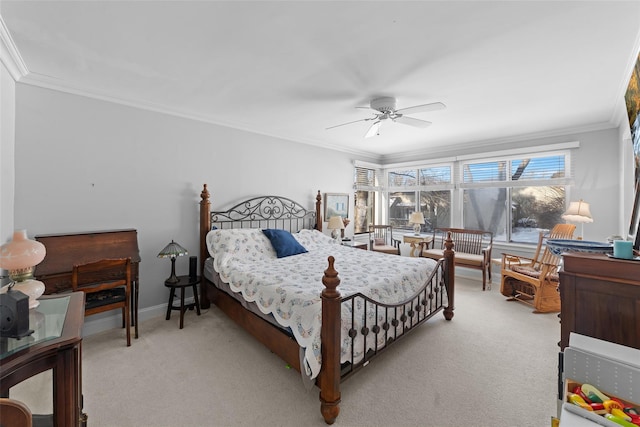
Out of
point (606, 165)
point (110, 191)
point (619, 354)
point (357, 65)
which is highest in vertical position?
point (357, 65)

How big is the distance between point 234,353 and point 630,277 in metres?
2.85


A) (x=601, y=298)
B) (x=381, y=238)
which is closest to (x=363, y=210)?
(x=381, y=238)

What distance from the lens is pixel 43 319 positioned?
1257mm

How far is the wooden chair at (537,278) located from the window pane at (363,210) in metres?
2.82

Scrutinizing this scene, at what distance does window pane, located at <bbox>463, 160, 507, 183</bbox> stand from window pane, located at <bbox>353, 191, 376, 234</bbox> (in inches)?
79.9

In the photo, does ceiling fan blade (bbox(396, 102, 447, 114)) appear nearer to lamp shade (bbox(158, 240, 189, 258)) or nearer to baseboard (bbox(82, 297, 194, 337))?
lamp shade (bbox(158, 240, 189, 258))

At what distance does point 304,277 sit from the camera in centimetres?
264

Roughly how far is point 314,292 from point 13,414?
5.27 feet

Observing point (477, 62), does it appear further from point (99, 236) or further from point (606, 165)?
point (99, 236)

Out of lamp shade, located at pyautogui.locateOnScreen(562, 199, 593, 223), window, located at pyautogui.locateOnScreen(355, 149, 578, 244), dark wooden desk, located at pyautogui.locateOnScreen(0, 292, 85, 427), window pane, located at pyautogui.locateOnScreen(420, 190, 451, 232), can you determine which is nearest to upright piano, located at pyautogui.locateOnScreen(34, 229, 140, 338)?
dark wooden desk, located at pyautogui.locateOnScreen(0, 292, 85, 427)

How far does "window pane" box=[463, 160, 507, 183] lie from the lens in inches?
193

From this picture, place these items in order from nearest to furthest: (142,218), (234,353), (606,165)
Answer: (234,353) → (142,218) → (606,165)

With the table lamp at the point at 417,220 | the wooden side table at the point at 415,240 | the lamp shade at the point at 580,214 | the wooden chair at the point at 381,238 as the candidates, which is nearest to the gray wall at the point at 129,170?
the wooden chair at the point at 381,238

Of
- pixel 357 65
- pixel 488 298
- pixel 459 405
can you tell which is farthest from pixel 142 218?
pixel 488 298
